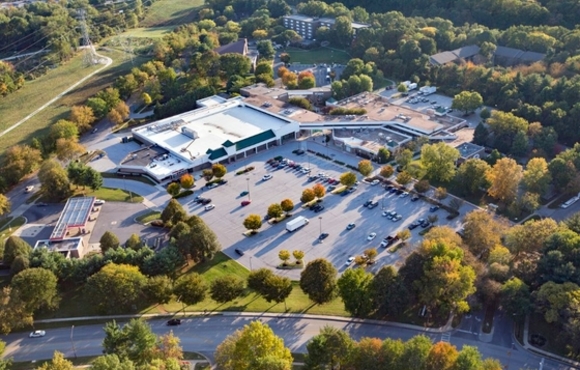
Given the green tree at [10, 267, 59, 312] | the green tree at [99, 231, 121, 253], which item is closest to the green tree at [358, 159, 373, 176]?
the green tree at [99, 231, 121, 253]

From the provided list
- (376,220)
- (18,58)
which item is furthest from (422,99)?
(18,58)

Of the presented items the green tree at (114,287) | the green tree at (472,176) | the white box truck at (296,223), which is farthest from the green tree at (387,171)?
the green tree at (114,287)

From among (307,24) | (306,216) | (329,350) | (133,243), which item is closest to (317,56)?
(307,24)

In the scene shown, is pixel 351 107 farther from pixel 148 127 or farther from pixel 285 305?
pixel 285 305

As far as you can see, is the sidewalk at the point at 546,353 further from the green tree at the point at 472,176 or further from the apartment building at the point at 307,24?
the apartment building at the point at 307,24

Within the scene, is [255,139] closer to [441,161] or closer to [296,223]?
[296,223]

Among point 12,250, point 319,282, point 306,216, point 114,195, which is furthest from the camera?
point 114,195
